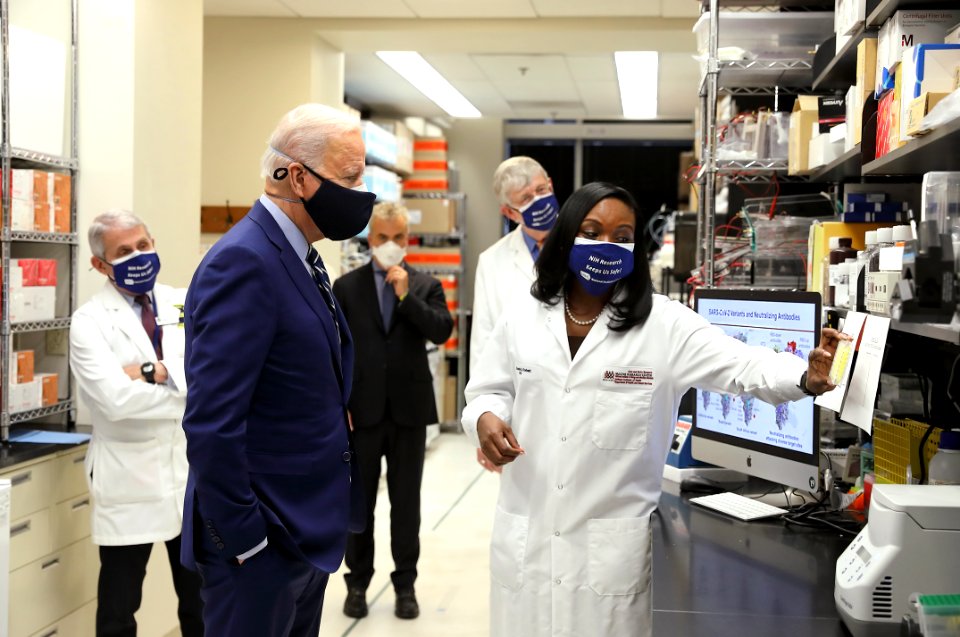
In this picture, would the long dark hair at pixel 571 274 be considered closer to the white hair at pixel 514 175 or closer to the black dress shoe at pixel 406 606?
the white hair at pixel 514 175

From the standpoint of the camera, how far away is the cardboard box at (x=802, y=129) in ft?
9.89

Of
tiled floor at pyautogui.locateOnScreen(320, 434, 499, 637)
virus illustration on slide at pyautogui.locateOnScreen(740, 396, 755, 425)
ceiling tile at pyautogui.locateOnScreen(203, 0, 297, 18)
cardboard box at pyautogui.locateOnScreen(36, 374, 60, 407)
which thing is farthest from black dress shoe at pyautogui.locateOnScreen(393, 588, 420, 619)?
ceiling tile at pyautogui.locateOnScreen(203, 0, 297, 18)

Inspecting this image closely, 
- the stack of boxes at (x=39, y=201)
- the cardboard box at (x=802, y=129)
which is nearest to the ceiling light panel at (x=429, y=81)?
the stack of boxes at (x=39, y=201)

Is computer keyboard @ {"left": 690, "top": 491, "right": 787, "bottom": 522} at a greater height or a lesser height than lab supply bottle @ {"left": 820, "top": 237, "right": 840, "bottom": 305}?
lesser

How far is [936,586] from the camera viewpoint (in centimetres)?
158

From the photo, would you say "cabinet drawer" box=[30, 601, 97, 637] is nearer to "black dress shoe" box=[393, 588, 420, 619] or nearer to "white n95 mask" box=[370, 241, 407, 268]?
"black dress shoe" box=[393, 588, 420, 619]

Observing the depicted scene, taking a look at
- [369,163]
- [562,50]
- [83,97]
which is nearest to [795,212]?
[83,97]

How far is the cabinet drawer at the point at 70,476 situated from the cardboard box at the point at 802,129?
259 cm

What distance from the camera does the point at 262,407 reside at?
A: 6.40 feet

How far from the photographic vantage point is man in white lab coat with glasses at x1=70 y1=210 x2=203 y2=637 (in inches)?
122

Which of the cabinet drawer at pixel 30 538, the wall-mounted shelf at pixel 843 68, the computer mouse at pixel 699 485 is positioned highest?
the wall-mounted shelf at pixel 843 68

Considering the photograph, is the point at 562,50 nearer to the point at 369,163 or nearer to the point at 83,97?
the point at 369,163

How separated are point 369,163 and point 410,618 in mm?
4757

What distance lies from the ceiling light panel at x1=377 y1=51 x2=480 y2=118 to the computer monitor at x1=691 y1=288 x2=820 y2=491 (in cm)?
445
